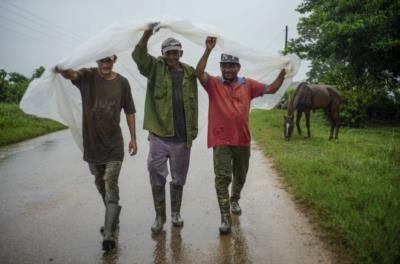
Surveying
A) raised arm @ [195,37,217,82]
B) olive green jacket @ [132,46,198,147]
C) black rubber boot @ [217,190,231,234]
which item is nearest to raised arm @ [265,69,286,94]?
raised arm @ [195,37,217,82]

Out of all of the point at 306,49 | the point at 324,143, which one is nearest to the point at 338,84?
the point at 306,49

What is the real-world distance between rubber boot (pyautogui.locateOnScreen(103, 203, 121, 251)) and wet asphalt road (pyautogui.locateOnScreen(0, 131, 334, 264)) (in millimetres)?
101

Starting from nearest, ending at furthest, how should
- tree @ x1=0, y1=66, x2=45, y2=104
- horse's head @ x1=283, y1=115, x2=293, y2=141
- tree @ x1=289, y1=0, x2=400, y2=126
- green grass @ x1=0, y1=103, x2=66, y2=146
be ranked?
1. horse's head @ x1=283, y1=115, x2=293, y2=141
2. green grass @ x1=0, y1=103, x2=66, y2=146
3. tree @ x1=289, y1=0, x2=400, y2=126
4. tree @ x1=0, y1=66, x2=45, y2=104

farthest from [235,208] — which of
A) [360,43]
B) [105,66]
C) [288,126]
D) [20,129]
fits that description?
[360,43]

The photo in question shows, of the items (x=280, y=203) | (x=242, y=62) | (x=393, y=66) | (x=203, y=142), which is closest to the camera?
(x=242, y=62)

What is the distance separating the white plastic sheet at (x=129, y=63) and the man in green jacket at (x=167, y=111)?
0.92 ft

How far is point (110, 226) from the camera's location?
425cm

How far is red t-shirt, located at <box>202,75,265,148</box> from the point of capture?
477 centimetres

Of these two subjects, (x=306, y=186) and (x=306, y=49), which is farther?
(x=306, y=49)

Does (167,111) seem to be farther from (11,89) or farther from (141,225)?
(11,89)

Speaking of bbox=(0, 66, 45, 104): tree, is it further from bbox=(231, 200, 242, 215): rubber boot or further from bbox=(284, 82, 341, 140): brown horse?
bbox=(231, 200, 242, 215): rubber boot

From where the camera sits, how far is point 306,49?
1848 centimetres

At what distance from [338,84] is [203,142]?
9111 mm

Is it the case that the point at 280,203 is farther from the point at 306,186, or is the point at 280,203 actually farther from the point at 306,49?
the point at 306,49
